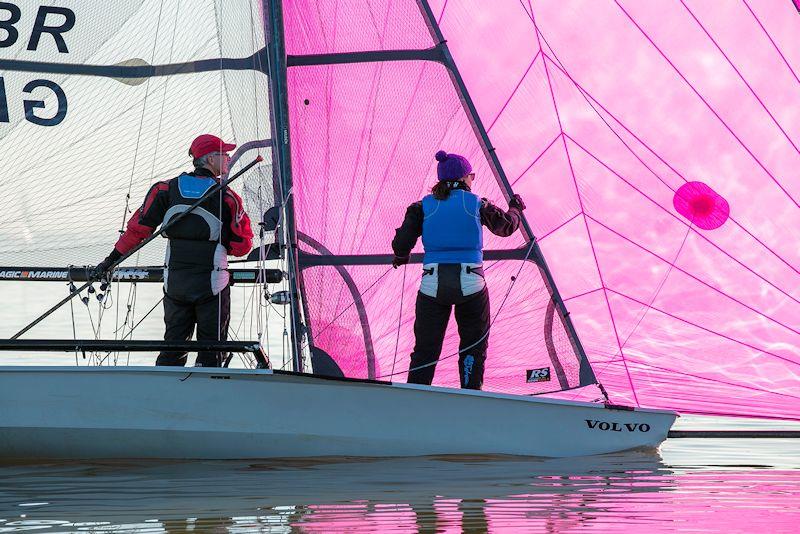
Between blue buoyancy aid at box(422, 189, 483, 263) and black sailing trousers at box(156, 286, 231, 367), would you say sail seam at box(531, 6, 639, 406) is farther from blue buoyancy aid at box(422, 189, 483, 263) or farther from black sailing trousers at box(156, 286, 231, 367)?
black sailing trousers at box(156, 286, 231, 367)

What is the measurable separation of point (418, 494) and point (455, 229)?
1689 millimetres

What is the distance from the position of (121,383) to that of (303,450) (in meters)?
0.77

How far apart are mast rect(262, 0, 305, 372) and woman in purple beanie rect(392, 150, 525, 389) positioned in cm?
71

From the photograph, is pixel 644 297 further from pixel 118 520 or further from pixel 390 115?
pixel 118 520

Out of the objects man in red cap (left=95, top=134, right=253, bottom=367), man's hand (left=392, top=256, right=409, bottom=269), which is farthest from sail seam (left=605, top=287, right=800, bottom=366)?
man in red cap (left=95, top=134, right=253, bottom=367)

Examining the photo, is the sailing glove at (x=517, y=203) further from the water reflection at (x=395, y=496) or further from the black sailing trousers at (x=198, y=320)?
the black sailing trousers at (x=198, y=320)

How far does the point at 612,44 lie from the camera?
21.7ft

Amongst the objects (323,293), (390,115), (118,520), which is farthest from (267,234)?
(118,520)

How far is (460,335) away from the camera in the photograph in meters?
5.98

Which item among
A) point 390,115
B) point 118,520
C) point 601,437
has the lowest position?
point 118,520

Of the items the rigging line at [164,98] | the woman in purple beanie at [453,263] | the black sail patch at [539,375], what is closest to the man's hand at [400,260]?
the woman in purple beanie at [453,263]

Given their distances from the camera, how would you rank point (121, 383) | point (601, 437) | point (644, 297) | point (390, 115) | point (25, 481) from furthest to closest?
point (390, 115), point (644, 297), point (601, 437), point (121, 383), point (25, 481)

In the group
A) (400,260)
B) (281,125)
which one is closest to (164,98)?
(281,125)

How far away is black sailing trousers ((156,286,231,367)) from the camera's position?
580 cm
